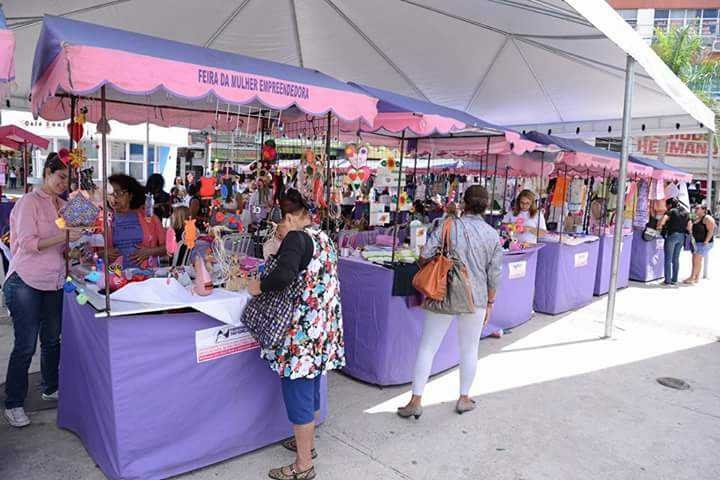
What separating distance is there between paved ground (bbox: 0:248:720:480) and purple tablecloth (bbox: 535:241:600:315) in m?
1.08

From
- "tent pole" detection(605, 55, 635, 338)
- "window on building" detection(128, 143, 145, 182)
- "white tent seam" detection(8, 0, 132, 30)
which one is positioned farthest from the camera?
"window on building" detection(128, 143, 145, 182)

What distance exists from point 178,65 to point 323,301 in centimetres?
141

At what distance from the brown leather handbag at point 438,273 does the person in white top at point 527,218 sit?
3.00 meters

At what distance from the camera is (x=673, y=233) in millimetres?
9297

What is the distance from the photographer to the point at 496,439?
343 centimetres

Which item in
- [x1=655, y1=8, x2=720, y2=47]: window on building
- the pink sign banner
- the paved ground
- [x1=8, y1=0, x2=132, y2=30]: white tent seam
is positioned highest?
[x1=655, y1=8, x2=720, y2=47]: window on building

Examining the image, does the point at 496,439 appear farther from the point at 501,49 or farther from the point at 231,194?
the point at 501,49

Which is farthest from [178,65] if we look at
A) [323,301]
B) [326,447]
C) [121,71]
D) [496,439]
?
[496,439]

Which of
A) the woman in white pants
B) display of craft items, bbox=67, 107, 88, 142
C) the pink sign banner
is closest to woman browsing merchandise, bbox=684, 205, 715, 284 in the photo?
the woman in white pants

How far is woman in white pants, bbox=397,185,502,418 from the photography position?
3.44 m

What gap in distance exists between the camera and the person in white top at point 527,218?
6.29 m

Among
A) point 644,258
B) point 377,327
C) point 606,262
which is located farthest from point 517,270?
point 644,258

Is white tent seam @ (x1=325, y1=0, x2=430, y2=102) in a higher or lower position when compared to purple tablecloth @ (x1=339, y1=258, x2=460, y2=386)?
higher

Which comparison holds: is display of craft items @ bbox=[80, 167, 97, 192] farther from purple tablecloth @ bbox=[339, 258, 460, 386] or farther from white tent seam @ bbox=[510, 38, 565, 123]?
white tent seam @ bbox=[510, 38, 565, 123]
